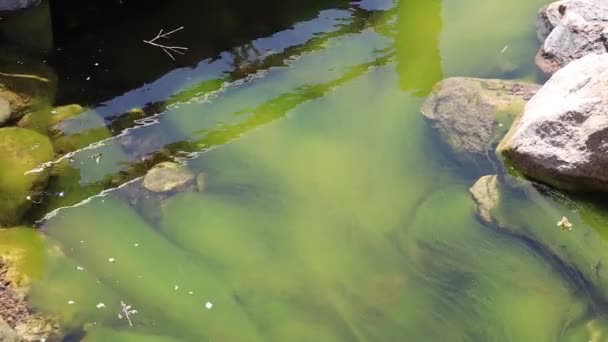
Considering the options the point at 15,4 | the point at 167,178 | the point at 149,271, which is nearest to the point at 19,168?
the point at 167,178

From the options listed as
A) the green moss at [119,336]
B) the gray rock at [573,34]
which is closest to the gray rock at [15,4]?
the green moss at [119,336]

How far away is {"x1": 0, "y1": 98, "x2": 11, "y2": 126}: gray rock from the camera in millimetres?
4070

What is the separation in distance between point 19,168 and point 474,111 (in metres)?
2.79

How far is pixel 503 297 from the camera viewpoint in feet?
11.6

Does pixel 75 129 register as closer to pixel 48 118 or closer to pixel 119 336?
pixel 48 118

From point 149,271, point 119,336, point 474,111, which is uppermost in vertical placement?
point 474,111

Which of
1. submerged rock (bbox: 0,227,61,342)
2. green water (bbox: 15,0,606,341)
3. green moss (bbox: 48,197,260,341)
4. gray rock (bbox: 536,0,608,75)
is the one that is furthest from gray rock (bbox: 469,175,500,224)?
submerged rock (bbox: 0,227,61,342)

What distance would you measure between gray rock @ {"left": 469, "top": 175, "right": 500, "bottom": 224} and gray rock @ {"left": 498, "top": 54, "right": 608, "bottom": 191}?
0.21 meters

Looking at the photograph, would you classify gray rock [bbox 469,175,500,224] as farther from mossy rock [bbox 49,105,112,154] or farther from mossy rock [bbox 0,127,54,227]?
mossy rock [bbox 0,127,54,227]

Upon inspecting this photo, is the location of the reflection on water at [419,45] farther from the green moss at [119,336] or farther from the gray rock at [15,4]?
the gray rock at [15,4]

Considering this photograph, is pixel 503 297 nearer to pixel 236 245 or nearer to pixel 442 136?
pixel 442 136

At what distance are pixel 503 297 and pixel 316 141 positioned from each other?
1.48m

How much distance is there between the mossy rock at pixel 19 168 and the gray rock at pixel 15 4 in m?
0.93

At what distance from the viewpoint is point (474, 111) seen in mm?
4305
